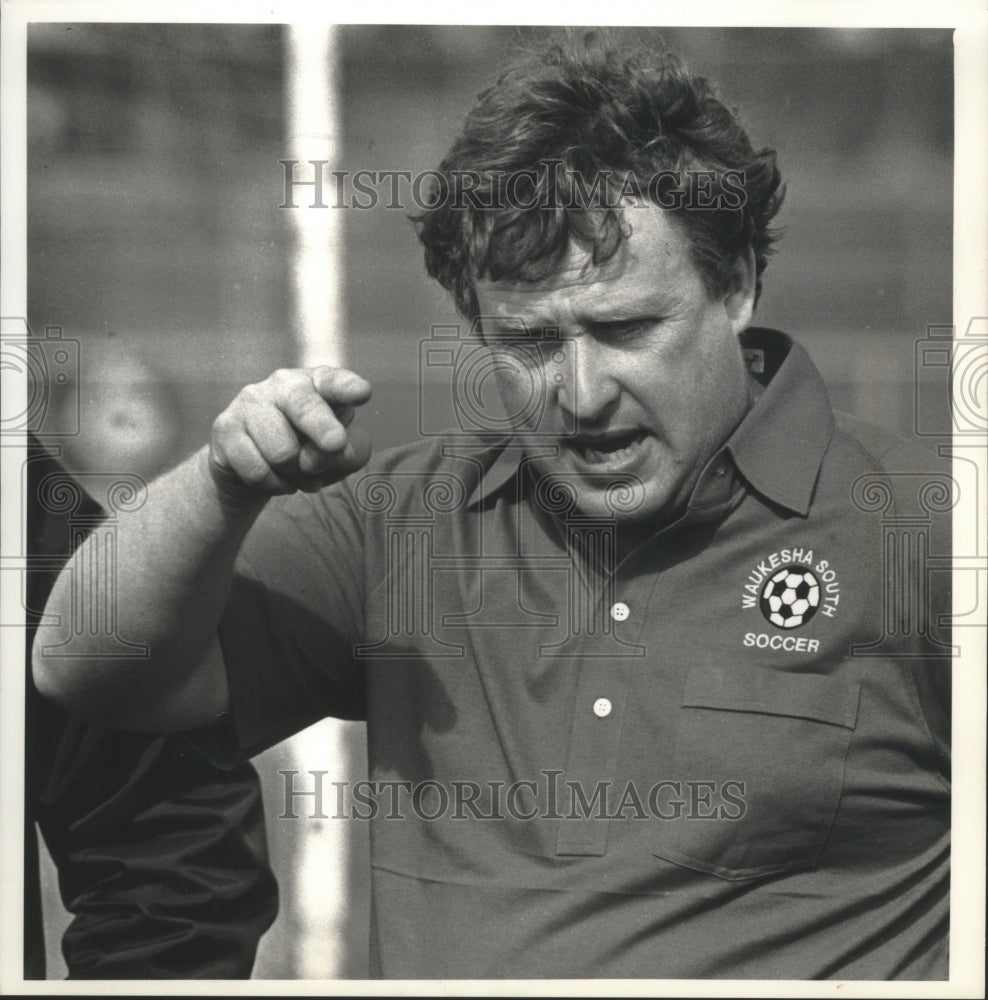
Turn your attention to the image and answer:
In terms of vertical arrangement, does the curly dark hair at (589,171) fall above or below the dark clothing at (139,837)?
above

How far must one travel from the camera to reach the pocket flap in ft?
7.32

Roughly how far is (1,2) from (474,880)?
1.66 metres

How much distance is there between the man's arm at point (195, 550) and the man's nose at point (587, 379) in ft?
1.06

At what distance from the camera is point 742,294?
2.28 m

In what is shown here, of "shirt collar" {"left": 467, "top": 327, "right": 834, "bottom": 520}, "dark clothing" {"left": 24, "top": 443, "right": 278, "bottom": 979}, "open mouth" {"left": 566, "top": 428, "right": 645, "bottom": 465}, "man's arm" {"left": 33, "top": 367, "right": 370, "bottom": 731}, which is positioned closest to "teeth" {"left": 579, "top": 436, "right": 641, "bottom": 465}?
"open mouth" {"left": 566, "top": 428, "right": 645, "bottom": 465}

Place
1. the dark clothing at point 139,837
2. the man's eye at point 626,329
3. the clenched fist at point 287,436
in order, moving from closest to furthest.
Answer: the clenched fist at point 287,436 < the man's eye at point 626,329 < the dark clothing at point 139,837

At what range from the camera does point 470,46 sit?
2299 mm

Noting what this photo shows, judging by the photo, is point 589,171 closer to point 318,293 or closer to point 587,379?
point 587,379

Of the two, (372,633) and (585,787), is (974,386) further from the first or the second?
(372,633)

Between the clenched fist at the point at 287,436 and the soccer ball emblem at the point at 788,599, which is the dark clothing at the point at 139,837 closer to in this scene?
the clenched fist at the point at 287,436

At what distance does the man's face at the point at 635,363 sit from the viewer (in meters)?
2.21

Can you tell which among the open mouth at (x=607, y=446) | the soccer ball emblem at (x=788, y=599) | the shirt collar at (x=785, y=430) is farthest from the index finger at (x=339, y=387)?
the soccer ball emblem at (x=788, y=599)

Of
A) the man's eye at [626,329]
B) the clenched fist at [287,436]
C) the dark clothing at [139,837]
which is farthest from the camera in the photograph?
the dark clothing at [139,837]

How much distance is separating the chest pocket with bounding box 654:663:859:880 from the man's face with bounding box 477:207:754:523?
305mm
